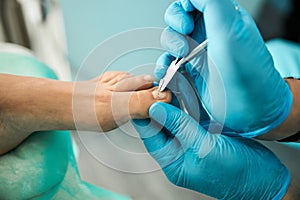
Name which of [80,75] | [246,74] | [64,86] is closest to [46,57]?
[80,75]

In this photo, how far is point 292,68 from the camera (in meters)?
1.38

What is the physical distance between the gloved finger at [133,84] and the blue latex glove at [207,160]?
0.29 ft

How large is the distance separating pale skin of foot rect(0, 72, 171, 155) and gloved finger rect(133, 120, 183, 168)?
0.03m

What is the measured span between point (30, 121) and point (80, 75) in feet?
1.02

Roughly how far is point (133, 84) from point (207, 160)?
0.26 metres

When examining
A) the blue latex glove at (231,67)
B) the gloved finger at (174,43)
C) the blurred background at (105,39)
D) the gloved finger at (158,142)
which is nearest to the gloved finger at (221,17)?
the blue latex glove at (231,67)

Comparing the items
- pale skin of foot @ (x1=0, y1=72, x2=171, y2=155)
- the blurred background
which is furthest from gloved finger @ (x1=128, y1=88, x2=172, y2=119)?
the blurred background

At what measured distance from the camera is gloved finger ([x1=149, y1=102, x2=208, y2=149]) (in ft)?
2.86

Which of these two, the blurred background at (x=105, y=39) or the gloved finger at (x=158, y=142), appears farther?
the blurred background at (x=105, y=39)

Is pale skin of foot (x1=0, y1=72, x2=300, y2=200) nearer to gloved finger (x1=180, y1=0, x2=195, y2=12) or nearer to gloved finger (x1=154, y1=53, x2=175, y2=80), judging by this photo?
gloved finger (x1=154, y1=53, x2=175, y2=80)

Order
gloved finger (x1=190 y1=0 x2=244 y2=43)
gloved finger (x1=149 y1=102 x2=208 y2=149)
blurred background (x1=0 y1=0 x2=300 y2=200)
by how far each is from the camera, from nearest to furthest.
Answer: gloved finger (x1=190 y1=0 x2=244 y2=43) → gloved finger (x1=149 y1=102 x2=208 y2=149) → blurred background (x1=0 y1=0 x2=300 y2=200)

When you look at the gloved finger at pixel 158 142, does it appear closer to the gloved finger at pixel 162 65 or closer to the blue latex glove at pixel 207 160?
the blue latex glove at pixel 207 160

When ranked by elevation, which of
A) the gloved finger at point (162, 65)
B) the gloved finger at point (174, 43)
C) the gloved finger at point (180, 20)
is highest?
the gloved finger at point (180, 20)

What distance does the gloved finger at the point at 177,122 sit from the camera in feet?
2.86
